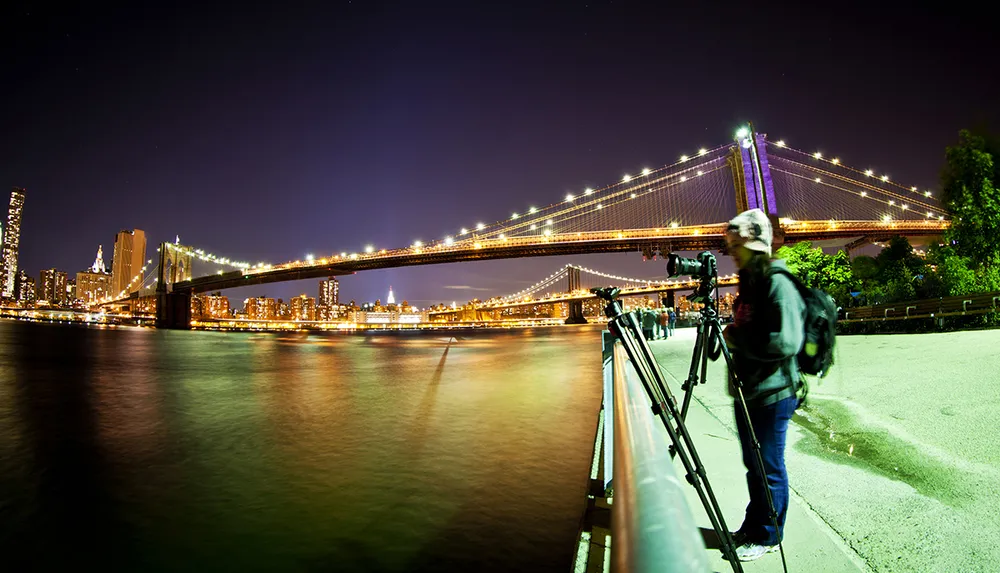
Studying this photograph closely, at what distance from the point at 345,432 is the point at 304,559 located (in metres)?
2.49

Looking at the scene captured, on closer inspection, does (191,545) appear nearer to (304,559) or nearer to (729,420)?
(304,559)

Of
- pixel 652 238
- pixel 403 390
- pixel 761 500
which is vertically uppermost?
pixel 652 238

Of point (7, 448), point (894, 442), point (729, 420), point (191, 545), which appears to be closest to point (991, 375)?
point (894, 442)

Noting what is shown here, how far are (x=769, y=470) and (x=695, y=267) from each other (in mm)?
901

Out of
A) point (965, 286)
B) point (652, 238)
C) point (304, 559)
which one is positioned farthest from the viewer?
point (652, 238)

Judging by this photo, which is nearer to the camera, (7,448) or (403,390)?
(7,448)

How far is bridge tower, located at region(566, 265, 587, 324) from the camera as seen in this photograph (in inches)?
2837

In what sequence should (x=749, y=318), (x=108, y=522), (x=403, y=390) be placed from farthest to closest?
1. (x=403, y=390)
2. (x=108, y=522)
3. (x=749, y=318)

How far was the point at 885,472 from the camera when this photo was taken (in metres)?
2.80

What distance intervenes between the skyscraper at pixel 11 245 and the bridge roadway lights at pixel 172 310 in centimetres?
8825

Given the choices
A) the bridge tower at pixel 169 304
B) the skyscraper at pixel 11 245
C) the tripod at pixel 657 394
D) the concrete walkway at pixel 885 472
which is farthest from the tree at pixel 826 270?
the skyscraper at pixel 11 245

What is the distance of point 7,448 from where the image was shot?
4.19 metres

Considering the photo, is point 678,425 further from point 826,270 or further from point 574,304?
point 574,304

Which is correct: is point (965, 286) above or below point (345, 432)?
above
